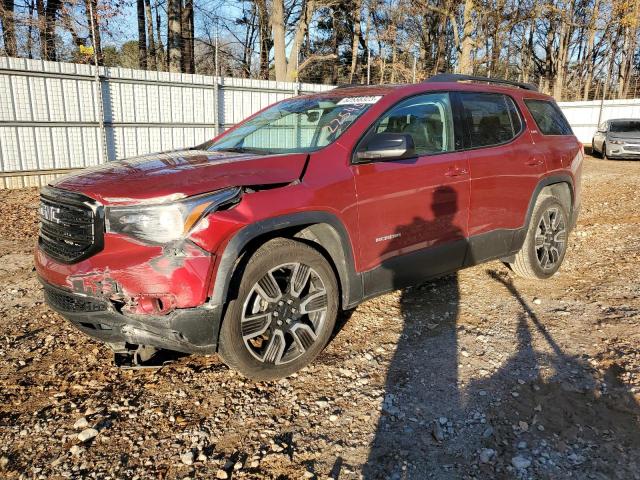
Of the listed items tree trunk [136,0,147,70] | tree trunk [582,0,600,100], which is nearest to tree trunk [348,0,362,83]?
tree trunk [136,0,147,70]

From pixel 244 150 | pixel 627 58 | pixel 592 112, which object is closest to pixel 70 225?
pixel 244 150

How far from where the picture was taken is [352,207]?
3.24 m

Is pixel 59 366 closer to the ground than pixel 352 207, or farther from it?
closer to the ground

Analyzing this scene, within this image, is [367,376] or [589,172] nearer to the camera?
[367,376]

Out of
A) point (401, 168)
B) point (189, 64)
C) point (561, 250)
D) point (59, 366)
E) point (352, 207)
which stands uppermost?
point (189, 64)

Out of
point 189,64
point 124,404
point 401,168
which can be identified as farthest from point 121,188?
point 189,64

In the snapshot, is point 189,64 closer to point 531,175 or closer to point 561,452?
point 531,175

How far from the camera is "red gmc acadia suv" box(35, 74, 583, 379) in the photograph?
2645 millimetres

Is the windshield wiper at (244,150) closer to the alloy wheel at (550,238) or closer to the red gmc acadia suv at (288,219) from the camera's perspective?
the red gmc acadia suv at (288,219)

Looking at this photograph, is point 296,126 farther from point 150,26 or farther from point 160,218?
point 150,26

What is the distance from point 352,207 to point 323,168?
0.32 meters

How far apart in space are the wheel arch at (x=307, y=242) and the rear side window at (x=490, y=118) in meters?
1.62

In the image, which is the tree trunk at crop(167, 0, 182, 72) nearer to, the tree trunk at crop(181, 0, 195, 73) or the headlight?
the tree trunk at crop(181, 0, 195, 73)

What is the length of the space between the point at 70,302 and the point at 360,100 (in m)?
2.39
